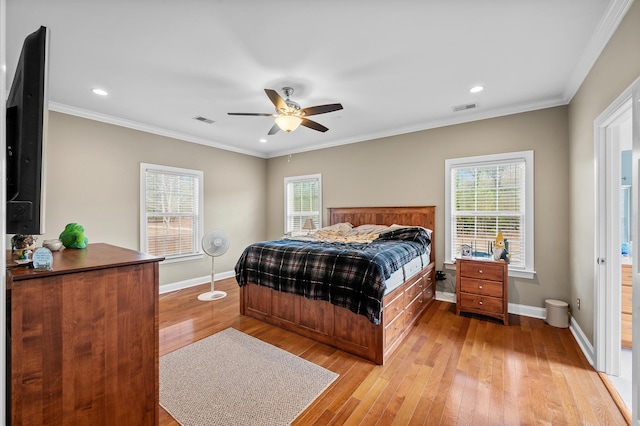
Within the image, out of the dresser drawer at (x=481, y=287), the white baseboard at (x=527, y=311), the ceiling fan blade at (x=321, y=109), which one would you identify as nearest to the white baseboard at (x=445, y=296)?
the dresser drawer at (x=481, y=287)

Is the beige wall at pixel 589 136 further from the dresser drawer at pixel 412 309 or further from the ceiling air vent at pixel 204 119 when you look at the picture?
the ceiling air vent at pixel 204 119

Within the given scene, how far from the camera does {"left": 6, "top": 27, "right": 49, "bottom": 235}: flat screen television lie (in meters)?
0.93

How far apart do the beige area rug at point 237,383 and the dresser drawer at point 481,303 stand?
2002 millimetres

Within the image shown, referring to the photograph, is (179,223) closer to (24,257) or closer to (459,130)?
(24,257)

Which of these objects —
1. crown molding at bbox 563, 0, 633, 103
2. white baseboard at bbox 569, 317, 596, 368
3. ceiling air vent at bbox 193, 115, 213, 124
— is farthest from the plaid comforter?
crown molding at bbox 563, 0, 633, 103

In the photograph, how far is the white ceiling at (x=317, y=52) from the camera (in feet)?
5.82

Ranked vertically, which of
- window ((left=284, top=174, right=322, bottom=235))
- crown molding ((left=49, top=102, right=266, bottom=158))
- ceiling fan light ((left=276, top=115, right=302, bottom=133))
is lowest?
window ((left=284, top=174, right=322, bottom=235))

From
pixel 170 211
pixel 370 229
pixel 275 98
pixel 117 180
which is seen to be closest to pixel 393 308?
pixel 370 229

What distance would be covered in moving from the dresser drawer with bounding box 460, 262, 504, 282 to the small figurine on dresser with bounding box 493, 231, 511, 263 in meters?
0.17

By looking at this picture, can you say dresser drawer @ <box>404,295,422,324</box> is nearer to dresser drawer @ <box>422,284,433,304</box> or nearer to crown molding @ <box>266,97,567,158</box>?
dresser drawer @ <box>422,284,433,304</box>

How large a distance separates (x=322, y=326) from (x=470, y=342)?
1.47m

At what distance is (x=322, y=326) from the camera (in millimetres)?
2680

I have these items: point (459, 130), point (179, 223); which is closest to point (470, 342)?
point (459, 130)

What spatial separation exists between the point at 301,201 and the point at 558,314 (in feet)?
13.8
